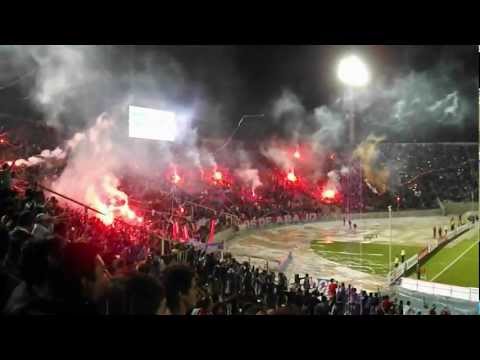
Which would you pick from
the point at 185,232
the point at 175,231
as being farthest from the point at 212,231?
the point at 175,231

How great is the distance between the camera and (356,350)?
505 centimetres

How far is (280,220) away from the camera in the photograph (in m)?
6.73

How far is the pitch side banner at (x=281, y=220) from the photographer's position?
257 inches

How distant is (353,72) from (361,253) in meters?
2.28

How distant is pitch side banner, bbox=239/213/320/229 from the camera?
6.53 metres

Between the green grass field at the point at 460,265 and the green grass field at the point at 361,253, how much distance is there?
1.12ft

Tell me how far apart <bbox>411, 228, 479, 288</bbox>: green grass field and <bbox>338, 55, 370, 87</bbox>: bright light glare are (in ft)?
7.57

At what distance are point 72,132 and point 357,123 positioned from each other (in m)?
3.56

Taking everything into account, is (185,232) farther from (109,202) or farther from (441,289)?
(441,289)

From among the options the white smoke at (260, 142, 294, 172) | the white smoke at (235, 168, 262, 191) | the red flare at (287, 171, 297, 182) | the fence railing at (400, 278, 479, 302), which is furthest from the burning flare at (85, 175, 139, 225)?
the fence railing at (400, 278, 479, 302)

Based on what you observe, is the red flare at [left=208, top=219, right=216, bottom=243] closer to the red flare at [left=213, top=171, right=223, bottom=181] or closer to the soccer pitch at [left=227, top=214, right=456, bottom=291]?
the soccer pitch at [left=227, top=214, right=456, bottom=291]

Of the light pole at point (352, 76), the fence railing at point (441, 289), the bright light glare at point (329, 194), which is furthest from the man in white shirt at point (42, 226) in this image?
the fence railing at point (441, 289)

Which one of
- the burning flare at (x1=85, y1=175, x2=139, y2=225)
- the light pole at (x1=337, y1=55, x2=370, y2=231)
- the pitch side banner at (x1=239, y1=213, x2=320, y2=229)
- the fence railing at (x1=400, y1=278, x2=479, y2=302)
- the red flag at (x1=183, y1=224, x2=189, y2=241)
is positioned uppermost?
→ the light pole at (x1=337, y1=55, x2=370, y2=231)
